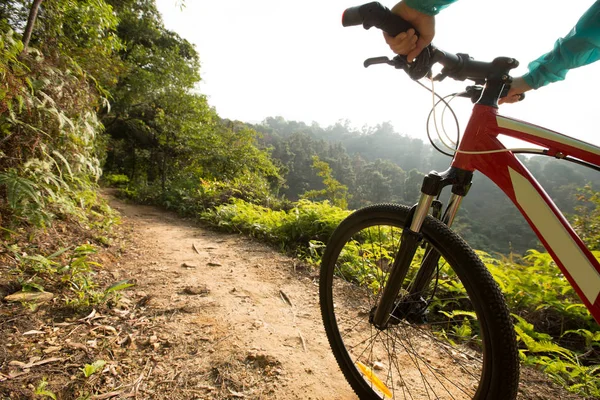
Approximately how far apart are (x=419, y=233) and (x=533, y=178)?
44 centimetres

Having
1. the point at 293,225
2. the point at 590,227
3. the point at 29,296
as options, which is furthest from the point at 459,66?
the point at 590,227

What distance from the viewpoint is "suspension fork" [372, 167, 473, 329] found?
1.16 metres

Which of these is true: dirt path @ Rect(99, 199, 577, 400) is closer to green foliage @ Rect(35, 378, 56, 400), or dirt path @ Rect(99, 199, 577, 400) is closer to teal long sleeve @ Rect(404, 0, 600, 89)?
green foliage @ Rect(35, 378, 56, 400)

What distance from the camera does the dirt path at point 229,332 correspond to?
4.82 ft

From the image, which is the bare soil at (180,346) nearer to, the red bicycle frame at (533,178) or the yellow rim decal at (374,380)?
the yellow rim decal at (374,380)

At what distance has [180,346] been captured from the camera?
1700mm

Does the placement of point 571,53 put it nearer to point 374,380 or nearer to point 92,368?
point 374,380

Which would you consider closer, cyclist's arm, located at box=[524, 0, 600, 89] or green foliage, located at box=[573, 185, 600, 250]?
cyclist's arm, located at box=[524, 0, 600, 89]

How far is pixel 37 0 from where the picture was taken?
9.12 feet

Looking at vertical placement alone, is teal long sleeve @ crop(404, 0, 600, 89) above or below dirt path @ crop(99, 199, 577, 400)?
above

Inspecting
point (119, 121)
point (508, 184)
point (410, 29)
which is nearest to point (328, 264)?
point (508, 184)

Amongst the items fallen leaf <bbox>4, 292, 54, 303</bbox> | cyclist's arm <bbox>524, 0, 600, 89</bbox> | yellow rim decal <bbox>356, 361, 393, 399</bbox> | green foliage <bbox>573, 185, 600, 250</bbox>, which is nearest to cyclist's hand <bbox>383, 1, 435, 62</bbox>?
cyclist's arm <bbox>524, 0, 600, 89</bbox>

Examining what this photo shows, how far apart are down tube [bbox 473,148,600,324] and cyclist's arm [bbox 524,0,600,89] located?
1.85 ft

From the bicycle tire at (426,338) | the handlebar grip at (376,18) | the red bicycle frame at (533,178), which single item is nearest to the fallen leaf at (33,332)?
the bicycle tire at (426,338)
